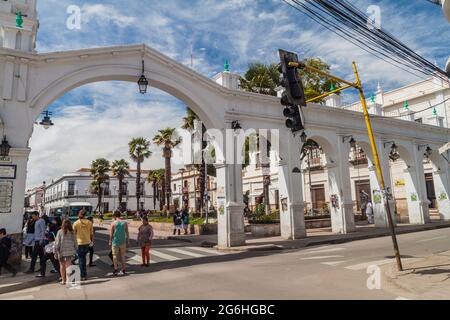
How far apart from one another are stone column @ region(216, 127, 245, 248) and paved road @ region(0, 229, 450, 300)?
2.44 metres

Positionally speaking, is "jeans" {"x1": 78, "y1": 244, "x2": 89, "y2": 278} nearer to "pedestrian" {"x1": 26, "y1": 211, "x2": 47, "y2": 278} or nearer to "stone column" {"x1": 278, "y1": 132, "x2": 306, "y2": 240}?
"pedestrian" {"x1": 26, "y1": 211, "x2": 47, "y2": 278}

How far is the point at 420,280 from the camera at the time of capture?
7.14 metres

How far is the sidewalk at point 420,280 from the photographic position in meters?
6.15

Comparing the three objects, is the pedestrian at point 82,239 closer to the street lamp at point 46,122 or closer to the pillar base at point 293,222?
the street lamp at point 46,122

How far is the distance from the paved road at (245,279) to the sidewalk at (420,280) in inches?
17.2

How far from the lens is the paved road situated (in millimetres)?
6609

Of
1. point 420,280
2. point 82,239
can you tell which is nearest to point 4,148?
point 82,239

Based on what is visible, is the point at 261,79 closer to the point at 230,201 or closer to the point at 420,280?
the point at 230,201

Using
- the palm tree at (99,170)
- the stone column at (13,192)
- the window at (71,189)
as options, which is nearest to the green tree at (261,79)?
the stone column at (13,192)

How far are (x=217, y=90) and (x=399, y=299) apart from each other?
11387 mm

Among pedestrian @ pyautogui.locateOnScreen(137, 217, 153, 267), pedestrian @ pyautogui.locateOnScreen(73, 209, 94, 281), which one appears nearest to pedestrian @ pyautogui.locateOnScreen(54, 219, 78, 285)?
pedestrian @ pyautogui.locateOnScreen(73, 209, 94, 281)

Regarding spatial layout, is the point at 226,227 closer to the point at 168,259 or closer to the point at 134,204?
the point at 168,259

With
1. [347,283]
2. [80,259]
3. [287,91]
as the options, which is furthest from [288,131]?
[80,259]
